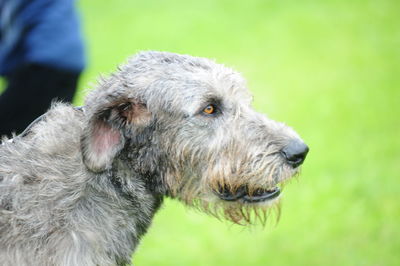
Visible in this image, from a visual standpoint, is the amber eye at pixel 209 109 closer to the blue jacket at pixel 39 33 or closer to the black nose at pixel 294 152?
the black nose at pixel 294 152

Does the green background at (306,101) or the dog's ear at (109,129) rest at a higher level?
the green background at (306,101)

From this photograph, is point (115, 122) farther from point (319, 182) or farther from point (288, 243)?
point (319, 182)

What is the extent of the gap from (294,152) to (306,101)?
8.62 m

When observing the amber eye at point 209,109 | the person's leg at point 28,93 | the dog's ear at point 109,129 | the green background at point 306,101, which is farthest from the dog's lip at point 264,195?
the person's leg at point 28,93

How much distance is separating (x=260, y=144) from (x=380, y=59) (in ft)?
36.4

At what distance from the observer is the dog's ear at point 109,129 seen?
13.5 ft

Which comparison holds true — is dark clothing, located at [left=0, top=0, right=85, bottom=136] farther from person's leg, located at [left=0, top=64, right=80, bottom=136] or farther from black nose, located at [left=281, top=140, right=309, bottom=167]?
black nose, located at [left=281, top=140, right=309, bottom=167]

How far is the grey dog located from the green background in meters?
0.60

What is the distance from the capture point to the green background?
8.39 meters

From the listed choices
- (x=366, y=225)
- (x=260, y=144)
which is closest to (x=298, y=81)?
(x=366, y=225)

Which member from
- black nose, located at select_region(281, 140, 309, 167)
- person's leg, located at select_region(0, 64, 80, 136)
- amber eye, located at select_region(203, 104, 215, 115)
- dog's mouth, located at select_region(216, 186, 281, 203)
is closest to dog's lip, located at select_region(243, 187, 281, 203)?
dog's mouth, located at select_region(216, 186, 281, 203)

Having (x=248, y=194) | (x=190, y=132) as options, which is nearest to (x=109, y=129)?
(x=190, y=132)

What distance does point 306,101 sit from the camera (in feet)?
42.0

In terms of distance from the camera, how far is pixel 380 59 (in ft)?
47.7
